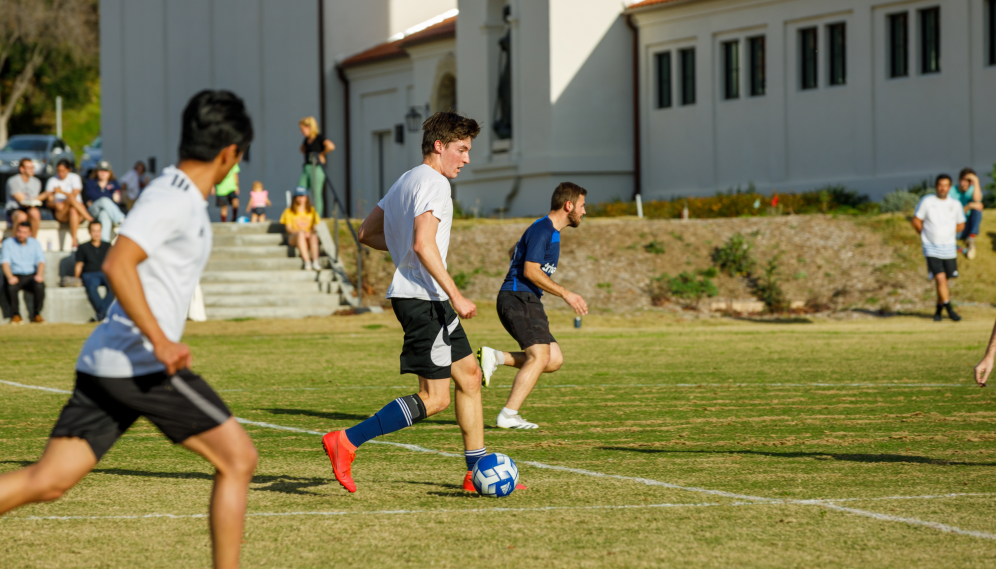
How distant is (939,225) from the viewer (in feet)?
71.1

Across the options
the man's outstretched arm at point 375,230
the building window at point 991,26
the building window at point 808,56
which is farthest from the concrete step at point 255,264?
the man's outstretched arm at point 375,230

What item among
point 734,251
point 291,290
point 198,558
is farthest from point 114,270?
point 734,251

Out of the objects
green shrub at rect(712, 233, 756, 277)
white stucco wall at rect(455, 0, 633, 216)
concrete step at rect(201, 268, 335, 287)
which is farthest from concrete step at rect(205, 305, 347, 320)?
white stucco wall at rect(455, 0, 633, 216)

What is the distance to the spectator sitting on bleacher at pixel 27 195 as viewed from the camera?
82.7 ft

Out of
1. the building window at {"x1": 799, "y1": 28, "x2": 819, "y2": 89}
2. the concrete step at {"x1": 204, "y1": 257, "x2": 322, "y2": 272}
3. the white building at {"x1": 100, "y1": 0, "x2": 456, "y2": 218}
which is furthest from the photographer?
the white building at {"x1": 100, "y1": 0, "x2": 456, "y2": 218}

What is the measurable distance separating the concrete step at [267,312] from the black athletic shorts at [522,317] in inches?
584

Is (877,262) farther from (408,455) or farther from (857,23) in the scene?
(408,455)

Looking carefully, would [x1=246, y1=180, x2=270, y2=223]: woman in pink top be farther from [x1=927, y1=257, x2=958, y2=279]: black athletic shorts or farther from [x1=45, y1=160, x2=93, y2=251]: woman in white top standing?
[x1=927, y1=257, x2=958, y2=279]: black athletic shorts

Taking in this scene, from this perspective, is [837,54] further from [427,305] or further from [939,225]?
[427,305]

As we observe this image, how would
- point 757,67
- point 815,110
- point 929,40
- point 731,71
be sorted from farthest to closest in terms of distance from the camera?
1. point 731,71
2. point 757,67
3. point 815,110
4. point 929,40

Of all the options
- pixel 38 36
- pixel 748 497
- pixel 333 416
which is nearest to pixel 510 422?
pixel 333 416

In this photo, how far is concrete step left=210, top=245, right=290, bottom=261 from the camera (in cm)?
2691

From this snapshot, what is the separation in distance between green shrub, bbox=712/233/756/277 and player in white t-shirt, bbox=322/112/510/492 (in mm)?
20145

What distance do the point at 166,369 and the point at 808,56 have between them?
30.8 m
